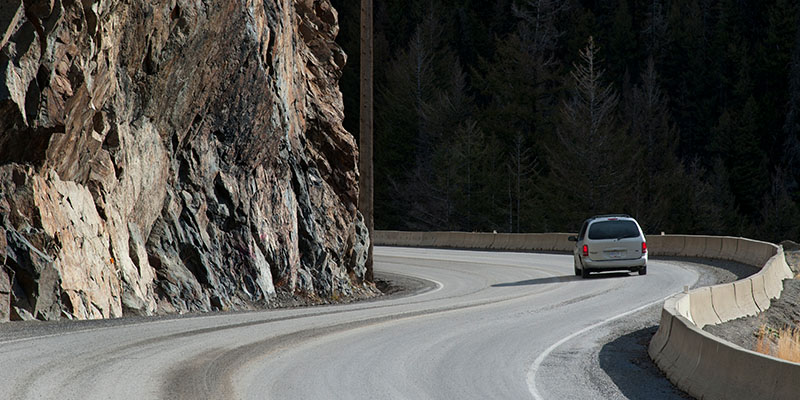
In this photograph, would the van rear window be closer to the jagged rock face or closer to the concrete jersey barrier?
the concrete jersey barrier

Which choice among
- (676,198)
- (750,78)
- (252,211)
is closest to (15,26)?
(252,211)

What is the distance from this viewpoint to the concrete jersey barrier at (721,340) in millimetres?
8273

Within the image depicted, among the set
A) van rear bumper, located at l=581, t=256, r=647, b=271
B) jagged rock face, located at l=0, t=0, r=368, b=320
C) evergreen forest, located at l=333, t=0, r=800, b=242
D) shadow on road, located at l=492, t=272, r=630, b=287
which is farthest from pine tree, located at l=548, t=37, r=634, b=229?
van rear bumper, located at l=581, t=256, r=647, b=271

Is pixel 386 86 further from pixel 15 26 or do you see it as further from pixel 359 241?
pixel 15 26

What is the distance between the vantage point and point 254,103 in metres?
26.4

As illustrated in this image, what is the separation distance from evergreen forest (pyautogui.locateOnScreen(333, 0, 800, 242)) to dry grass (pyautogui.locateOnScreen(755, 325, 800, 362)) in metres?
48.6

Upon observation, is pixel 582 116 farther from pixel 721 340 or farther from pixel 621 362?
pixel 721 340

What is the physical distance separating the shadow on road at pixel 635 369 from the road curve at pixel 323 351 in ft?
2.61

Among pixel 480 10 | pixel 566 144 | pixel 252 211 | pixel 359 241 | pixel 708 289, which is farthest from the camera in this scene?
pixel 480 10

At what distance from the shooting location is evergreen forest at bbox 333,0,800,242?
72.4 m

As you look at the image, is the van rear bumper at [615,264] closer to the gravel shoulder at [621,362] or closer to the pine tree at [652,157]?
the gravel shoulder at [621,362]

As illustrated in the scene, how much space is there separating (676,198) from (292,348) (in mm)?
64985

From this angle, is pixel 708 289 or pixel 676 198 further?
pixel 676 198

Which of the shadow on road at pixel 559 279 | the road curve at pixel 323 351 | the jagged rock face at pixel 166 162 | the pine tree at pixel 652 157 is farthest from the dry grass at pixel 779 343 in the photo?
the pine tree at pixel 652 157
